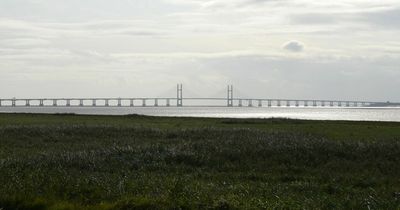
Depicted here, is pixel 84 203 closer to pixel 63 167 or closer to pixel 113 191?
pixel 113 191

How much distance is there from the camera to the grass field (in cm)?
1598

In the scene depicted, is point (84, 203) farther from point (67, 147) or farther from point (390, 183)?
point (67, 147)

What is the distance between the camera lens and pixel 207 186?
19.4 meters

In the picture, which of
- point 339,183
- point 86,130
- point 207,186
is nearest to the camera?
point 207,186

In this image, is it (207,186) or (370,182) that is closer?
(207,186)

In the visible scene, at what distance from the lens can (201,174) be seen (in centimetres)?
2392

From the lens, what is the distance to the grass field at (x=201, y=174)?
1598 cm

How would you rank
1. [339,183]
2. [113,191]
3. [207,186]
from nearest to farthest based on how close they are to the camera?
1. [113,191]
2. [207,186]
3. [339,183]

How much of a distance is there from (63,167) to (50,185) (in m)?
6.53

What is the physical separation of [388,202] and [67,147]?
2228cm

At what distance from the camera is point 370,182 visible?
74.0 ft

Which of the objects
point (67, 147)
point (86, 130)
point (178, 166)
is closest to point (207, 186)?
point (178, 166)

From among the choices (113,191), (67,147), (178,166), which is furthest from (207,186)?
(67,147)

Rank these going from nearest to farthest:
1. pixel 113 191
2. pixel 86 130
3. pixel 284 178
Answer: pixel 113 191, pixel 284 178, pixel 86 130
